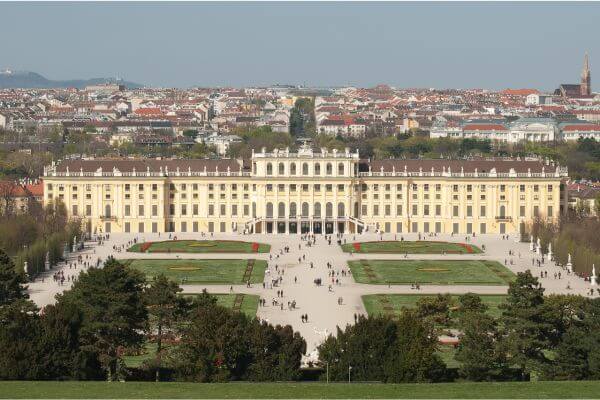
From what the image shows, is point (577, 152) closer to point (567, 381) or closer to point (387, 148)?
point (387, 148)

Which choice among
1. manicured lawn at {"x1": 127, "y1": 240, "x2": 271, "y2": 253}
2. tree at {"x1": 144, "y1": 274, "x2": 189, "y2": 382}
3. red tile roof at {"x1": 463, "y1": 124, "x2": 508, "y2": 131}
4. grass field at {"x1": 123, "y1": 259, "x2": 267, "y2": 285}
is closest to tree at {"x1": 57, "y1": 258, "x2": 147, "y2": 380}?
tree at {"x1": 144, "y1": 274, "x2": 189, "y2": 382}

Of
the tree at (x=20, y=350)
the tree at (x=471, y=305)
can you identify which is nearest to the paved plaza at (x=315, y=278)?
the tree at (x=471, y=305)

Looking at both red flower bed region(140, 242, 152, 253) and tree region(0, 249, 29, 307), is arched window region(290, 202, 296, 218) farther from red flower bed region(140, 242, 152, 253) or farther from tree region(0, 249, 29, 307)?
Result: tree region(0, 249, 29, 307)

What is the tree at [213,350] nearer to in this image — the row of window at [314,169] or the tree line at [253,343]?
the tree line at [253,343]

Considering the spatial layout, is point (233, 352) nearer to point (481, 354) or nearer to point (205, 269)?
point (481, 354)

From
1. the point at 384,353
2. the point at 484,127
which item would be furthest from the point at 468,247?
the point at 484,127

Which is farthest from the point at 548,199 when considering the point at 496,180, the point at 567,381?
the point at 567,381

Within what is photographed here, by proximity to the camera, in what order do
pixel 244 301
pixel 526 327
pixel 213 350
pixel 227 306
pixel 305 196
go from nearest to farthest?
pixel 213 350 → pixel 526 327 → pixel 227 306 → pixel 244 301 → pixel 305 196
